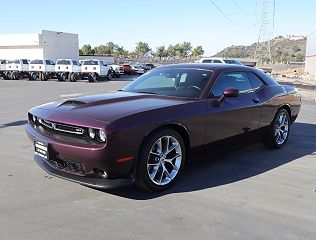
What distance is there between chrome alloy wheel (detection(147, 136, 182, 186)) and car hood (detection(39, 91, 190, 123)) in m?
0.45

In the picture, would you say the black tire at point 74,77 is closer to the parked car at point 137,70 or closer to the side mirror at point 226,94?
the parked car at point 137,70

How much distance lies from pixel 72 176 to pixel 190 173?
5.78 feet

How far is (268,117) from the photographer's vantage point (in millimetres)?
6363

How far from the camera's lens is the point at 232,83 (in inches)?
224

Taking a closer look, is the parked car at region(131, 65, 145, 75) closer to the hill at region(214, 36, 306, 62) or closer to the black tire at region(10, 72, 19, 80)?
the black tire at region(10, 72, 19, 80)

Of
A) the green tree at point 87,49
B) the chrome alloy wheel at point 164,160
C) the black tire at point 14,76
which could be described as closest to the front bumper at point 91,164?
the chrome alloy wheel at point 164,160

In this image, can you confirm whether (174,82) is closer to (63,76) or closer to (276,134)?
(276,134)

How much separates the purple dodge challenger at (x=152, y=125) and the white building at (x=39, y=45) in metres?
44.6

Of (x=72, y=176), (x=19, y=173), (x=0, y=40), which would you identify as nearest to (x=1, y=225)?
(x=72, y=176)

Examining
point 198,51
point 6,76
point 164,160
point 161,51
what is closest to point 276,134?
point 164,160

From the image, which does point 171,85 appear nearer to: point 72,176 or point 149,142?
point 149,142

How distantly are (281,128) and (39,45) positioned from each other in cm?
4481

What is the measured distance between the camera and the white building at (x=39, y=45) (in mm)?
47438

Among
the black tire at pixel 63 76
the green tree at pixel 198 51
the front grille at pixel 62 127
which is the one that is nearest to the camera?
the front grille at pixel 62 127
